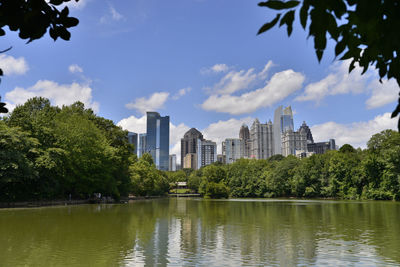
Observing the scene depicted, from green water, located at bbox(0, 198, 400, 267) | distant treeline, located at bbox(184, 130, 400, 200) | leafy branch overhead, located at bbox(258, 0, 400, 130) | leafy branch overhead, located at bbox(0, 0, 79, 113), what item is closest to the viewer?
leafy branch overhead, located at bbox(258, 0, 400, 130)

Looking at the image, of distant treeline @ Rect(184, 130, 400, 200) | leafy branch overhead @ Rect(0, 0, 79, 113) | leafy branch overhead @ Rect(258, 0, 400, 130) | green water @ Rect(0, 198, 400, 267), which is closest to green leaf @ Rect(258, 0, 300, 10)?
leafy branch overhead @ Rect(258, 0, 400, 130)

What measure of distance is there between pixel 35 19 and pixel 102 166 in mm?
54574

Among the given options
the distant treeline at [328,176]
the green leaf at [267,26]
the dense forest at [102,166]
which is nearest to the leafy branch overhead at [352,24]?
the green leaf at [267,26]

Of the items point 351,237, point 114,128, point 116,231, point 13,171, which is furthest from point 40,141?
point 351,237

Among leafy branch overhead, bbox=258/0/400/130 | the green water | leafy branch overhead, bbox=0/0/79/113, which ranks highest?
leafy branch overhead, bbox=0/0/79/113

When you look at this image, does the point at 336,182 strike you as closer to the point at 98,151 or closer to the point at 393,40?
the point at 98,151

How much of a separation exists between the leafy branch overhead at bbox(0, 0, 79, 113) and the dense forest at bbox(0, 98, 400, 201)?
36993mm

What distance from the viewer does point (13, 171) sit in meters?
36.9

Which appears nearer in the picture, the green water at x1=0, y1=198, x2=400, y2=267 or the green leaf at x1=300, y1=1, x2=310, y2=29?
the green leaf at x1=300, y1=1, x2=310, y2=29

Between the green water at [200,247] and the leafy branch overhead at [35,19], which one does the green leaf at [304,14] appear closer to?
the leafy branch overhead at [35,19]

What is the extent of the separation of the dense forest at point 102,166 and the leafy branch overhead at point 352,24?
3865 centimetres

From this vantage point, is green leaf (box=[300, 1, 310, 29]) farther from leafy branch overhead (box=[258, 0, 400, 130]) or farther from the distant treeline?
the distant treeline

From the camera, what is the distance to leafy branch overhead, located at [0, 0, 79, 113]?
2949mm

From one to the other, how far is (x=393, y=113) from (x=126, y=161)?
66973mm
